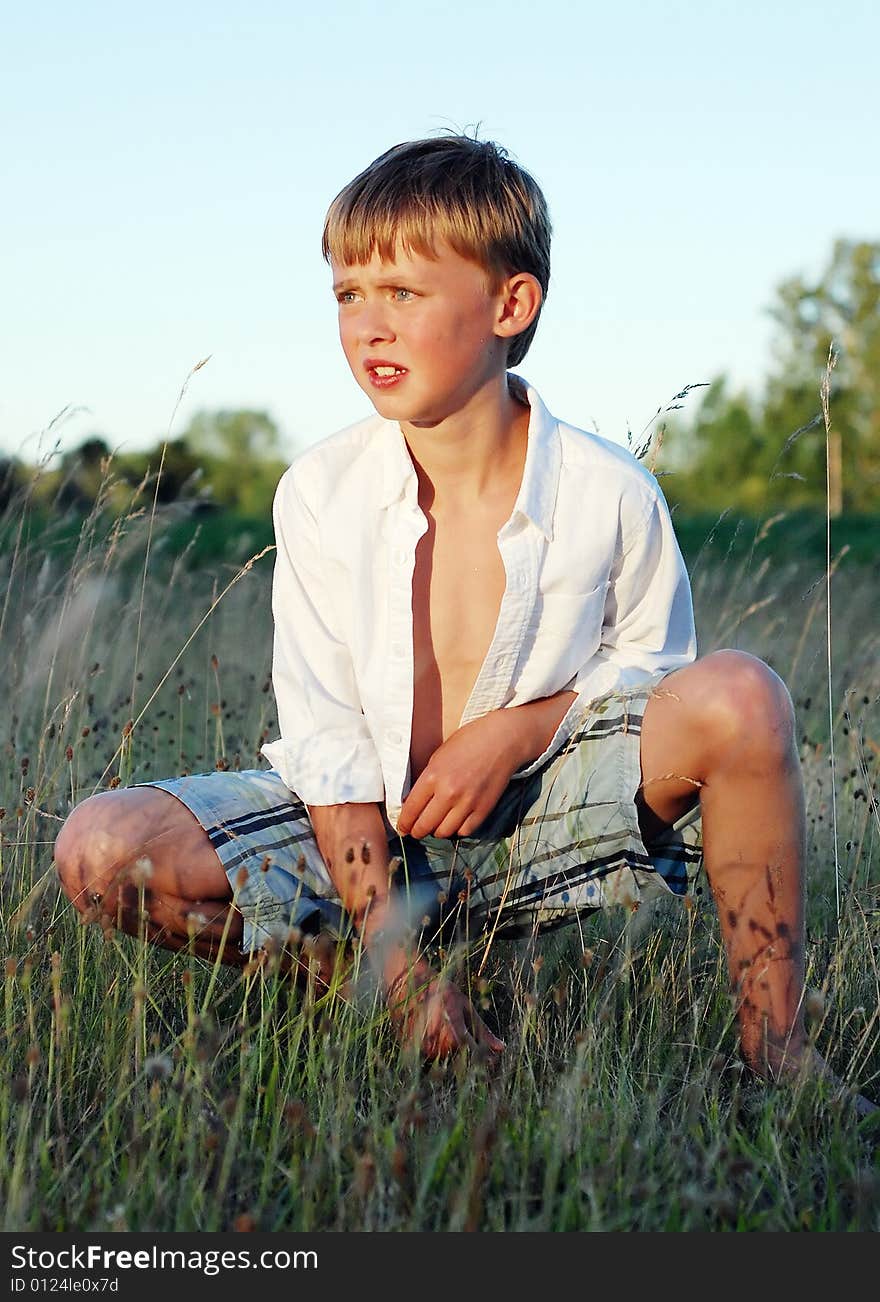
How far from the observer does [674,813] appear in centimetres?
229

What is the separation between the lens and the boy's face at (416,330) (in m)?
2.32

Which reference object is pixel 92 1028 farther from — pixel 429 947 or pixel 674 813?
pixel 674 813

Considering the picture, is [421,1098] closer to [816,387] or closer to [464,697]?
[464,697]

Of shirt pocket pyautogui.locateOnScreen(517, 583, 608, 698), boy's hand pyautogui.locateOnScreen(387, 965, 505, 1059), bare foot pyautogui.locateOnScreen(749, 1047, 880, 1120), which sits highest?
shirt pocket pyautogui.locateOnScreen(517, 583, 608, 698)

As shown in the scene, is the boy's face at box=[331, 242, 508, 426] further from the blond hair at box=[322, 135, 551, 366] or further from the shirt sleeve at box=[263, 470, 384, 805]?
the shirt sleeve at box=[263, 470, 384, 805]

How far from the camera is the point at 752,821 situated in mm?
2131

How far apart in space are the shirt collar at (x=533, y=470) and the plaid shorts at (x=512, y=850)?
14.0 inches

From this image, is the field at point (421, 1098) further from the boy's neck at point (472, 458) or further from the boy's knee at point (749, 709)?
the boy's neck at point (472, 458)

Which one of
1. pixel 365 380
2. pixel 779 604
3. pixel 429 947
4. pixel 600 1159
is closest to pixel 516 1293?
pixel 600 1159

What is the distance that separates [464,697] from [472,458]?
0.45 m

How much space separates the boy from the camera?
2143 mm

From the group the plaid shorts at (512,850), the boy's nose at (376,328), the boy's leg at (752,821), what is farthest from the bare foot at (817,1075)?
the boy's nose at (376,328)

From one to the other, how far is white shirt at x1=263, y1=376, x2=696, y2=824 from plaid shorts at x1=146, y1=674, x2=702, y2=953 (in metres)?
0.07

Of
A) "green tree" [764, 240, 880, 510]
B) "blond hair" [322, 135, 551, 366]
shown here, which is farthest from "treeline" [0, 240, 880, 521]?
"blond hair" [322, 135, 551, 366]
